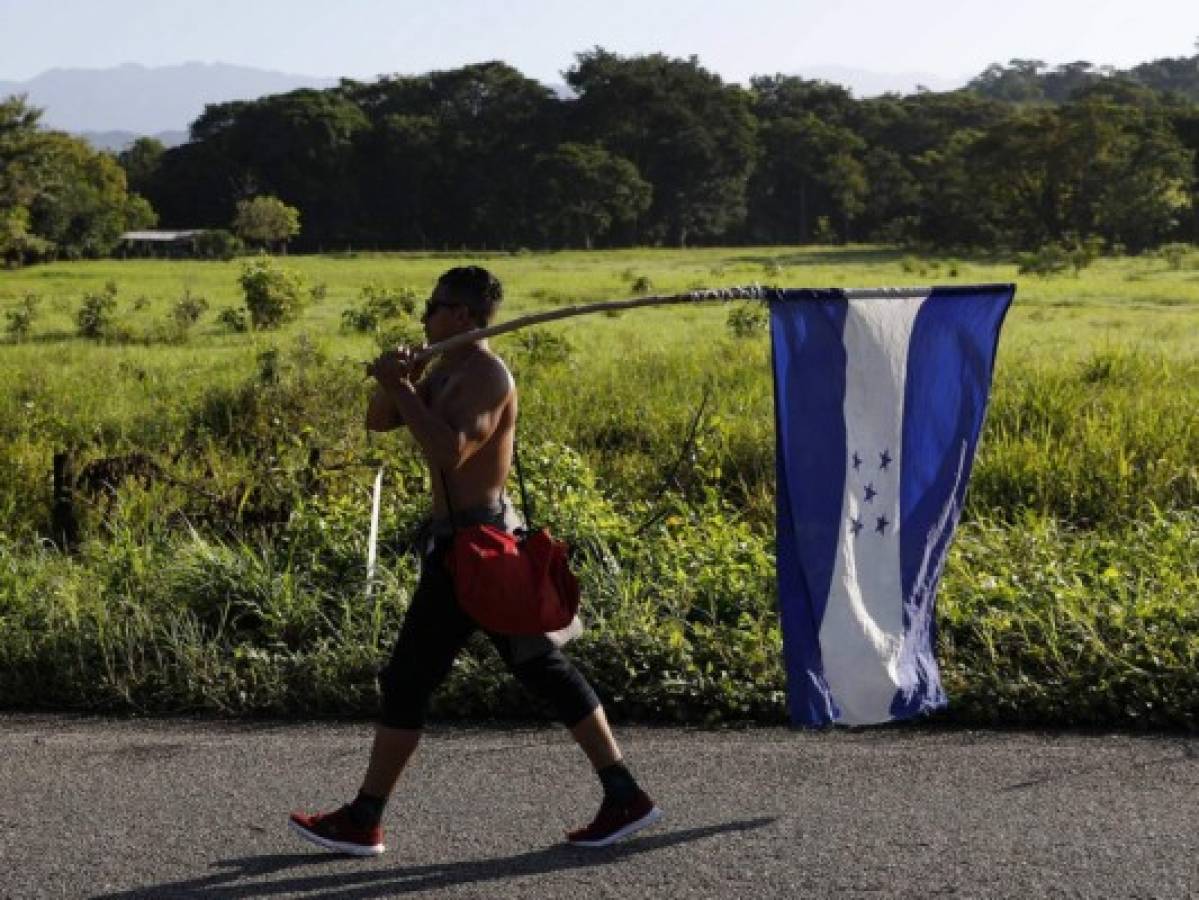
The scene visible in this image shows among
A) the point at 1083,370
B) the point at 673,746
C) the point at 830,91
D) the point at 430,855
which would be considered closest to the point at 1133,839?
the point at 673,746

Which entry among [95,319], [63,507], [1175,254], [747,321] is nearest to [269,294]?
[95,319]

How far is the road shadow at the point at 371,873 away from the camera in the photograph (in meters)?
3.80

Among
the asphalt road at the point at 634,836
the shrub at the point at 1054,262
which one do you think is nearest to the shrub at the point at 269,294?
the asphalt road at the point at 634,836

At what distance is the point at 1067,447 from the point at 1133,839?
5569mm

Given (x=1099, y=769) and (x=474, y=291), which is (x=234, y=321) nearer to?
(x=474, y=291)

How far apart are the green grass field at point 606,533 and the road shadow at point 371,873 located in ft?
4.04

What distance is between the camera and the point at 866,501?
4.35 meters

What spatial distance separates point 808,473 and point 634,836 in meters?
1.05

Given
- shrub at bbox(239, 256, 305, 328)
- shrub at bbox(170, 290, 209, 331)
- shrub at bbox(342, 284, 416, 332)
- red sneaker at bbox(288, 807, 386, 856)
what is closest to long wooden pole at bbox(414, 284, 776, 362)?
red sneaker at bbox(288, 807, 386, 856)

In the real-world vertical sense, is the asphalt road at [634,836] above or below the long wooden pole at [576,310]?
below

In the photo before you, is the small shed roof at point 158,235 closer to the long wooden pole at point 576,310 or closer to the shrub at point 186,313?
the shrub at point 186,313

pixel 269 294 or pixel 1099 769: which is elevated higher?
pixel 269 294

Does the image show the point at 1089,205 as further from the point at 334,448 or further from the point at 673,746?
the point at 673,746

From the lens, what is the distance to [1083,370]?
1234cm
